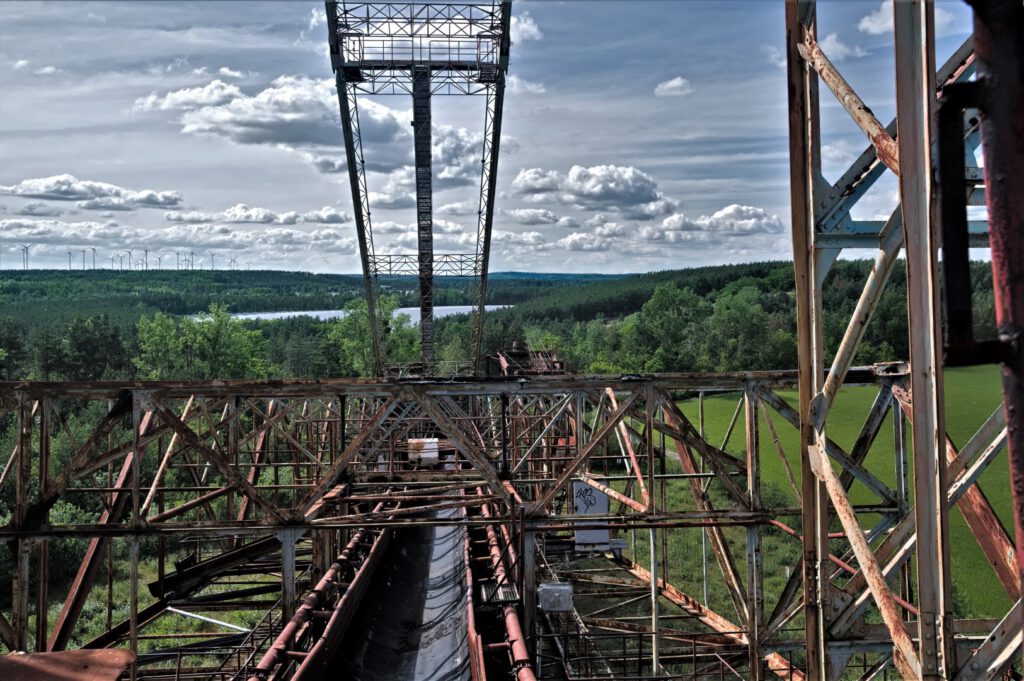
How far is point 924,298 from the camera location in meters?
3.94

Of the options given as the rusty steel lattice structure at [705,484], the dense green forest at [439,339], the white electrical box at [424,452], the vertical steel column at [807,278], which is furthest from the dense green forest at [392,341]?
the vertical steel column at [807,278]

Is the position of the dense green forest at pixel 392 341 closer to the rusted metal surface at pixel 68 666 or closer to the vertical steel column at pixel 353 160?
the vertical steel column at pixel 353 160

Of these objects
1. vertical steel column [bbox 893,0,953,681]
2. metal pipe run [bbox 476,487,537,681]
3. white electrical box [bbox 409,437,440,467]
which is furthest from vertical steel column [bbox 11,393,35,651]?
white electrical box [bbox 409,437,440,467]

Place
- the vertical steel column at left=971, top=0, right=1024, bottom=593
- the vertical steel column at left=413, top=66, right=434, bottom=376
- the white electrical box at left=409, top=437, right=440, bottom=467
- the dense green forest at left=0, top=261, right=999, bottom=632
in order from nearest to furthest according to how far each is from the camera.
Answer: the vertical steel column at left=971, top=0, right=1024, bottom=593 → the white electrical box at left=409, top=437, right=440, bottom=467 → the vertical steel column at left=413, top=66, right=434, bottom=376 → the dense green forest at left=0, top=261, right=999, bottom=632

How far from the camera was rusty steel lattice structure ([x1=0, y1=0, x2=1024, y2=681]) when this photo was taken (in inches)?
153

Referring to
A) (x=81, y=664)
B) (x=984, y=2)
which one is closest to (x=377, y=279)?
(x=81, y=664)

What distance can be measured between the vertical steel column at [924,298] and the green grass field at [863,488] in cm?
1696

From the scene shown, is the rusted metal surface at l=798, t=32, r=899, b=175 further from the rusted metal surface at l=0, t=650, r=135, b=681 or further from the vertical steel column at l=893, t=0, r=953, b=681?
the rusted metal surface at l=0, t=650, r=135, b=681

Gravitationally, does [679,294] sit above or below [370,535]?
above

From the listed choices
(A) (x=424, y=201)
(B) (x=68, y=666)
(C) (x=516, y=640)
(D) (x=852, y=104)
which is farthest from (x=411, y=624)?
(A) (x=424, y=201)

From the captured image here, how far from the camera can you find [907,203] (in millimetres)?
3961

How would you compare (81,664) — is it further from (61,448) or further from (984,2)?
(61,448)

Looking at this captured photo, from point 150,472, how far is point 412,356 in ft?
109

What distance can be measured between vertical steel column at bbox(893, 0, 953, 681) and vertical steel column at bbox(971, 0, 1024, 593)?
5.68 ft
